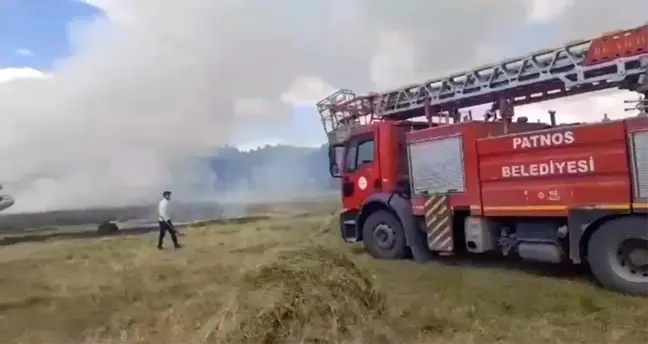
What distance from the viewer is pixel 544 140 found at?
883 centimetres

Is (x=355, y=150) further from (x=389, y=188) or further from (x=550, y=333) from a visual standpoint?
Answer: (x=550, y=333)

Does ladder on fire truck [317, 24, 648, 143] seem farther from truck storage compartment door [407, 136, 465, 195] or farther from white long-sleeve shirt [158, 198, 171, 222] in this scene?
white long-sleeve shirt [158, 198, 171, 222]

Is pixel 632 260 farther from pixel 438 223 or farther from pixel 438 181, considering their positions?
pixel 438 181

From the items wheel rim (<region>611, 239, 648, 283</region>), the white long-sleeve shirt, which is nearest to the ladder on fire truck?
wheel rim (<region>611, 239, 648, 283</region>)

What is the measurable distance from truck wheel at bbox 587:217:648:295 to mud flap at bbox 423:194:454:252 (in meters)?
2.70

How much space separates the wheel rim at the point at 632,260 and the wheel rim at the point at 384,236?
454 centimetres

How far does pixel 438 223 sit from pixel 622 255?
11.0 feet

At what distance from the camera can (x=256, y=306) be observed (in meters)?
5.34

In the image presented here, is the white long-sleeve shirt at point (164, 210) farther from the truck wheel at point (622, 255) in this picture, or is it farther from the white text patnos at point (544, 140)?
the truck wheel at point (622, 255)

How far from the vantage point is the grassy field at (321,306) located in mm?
5359

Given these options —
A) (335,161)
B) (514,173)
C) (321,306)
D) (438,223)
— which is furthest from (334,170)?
(321,306)

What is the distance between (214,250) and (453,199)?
722cm

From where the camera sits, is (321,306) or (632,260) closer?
(321,306)

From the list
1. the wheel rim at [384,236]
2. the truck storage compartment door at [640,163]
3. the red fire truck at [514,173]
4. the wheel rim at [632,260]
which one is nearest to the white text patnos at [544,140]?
the red fire truck at [514,173]
